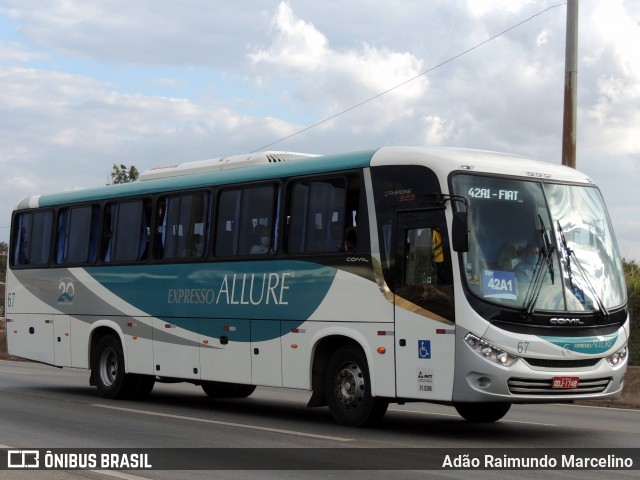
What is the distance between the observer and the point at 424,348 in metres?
13.6

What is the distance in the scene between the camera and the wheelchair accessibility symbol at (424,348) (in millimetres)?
13555

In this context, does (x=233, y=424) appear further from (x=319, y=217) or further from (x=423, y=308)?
(x=423, y=308)

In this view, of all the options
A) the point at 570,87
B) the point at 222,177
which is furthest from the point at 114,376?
the point at 570,87

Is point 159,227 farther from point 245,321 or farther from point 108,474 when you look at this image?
point 108,474

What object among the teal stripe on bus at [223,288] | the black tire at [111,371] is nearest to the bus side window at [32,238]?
the teal stripe on bus at [223,288]

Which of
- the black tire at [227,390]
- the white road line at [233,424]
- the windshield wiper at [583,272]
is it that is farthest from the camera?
the black tire at [227,390]

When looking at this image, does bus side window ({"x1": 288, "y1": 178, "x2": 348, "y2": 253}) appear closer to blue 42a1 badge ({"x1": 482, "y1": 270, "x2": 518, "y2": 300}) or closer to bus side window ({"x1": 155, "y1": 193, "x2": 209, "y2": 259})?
blue 42a1 badge ({"x1": 482, "y1": 270, "x2": 518, "y2": 300})

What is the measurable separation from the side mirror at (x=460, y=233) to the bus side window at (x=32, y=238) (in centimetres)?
1047

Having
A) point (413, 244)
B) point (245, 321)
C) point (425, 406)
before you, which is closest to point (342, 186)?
point (413, 244)

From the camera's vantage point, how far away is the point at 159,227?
60.9 feet

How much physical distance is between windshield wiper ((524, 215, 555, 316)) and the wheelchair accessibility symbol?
1.24 meters

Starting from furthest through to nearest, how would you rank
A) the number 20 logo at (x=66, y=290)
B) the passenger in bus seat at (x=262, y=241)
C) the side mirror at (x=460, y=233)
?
1. the number 20 logo at (x=66, y=290)
2. the passenger in bus seat at (x=262, y=241)
3. the side mirror at (x=460, y=233)

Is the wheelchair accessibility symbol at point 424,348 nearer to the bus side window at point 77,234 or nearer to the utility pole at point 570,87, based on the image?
the utility pole at point 570,87

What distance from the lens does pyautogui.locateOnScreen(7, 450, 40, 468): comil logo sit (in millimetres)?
10945
